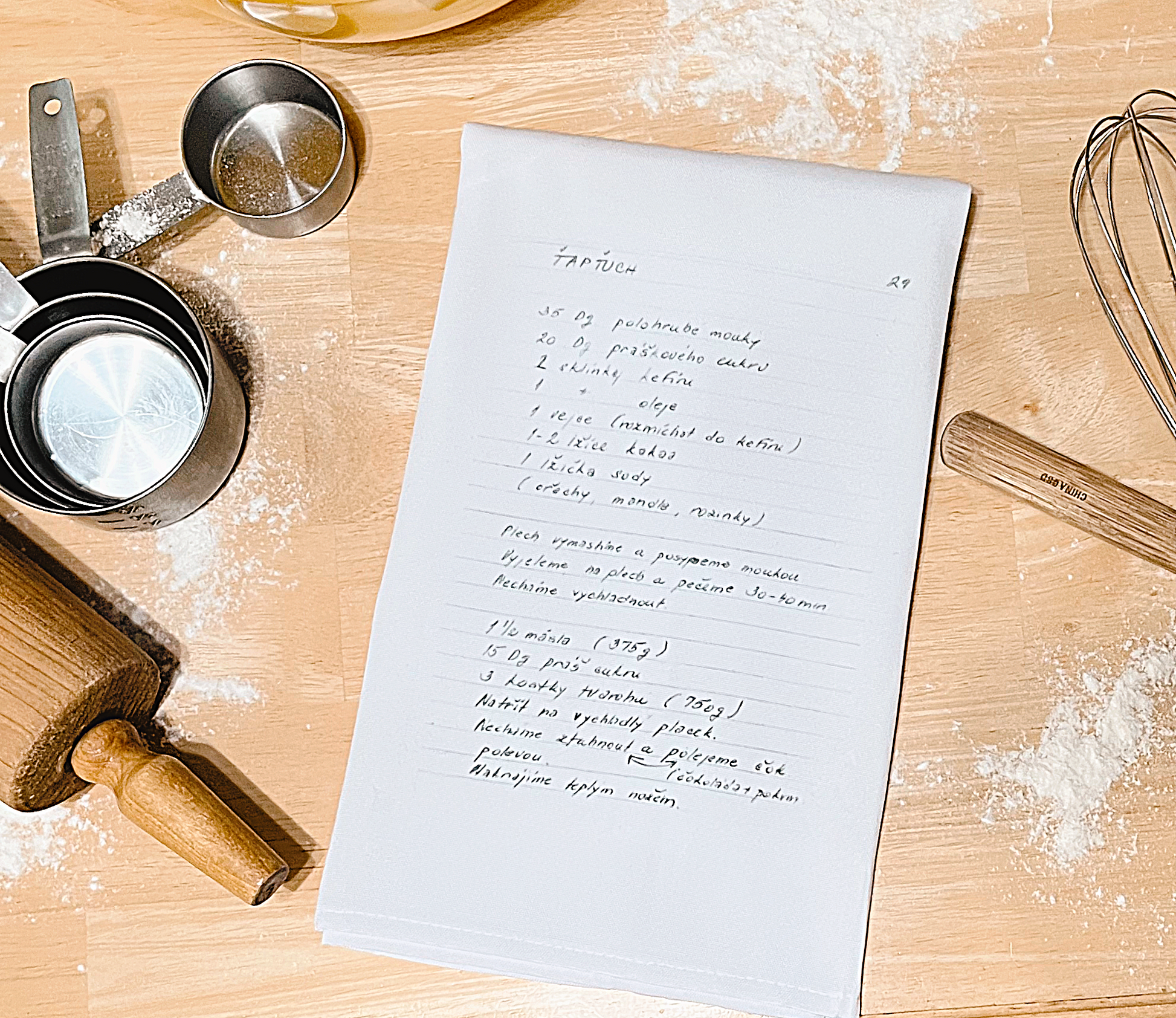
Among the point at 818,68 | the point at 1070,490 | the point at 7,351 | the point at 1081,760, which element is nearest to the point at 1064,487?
the point at 1070,490

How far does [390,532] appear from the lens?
1.73 ft

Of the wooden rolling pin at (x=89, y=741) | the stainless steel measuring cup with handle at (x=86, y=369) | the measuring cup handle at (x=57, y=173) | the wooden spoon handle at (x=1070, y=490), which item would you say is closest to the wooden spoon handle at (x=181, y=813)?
the wooden rolling pin at (x=89, y=741)

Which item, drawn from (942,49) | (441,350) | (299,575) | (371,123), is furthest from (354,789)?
(942,49)

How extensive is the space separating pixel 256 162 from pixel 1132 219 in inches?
Answer: 16.7

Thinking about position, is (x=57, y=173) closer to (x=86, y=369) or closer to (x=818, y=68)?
(x=86, y=369)

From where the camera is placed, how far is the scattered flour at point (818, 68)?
0.55 m

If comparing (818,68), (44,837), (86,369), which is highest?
(818,68)

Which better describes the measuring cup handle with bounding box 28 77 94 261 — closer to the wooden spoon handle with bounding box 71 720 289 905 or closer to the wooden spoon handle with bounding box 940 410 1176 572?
the wooden spoon handle with bounding box 71 720 289 905

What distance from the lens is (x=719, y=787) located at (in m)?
0.50

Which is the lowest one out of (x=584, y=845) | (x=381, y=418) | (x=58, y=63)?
(x=584, y=845)

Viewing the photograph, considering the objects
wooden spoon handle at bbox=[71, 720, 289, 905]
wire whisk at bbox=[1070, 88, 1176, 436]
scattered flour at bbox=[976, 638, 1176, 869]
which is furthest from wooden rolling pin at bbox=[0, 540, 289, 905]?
wire whisk at bbox=[1070, 88, 1176, 436]

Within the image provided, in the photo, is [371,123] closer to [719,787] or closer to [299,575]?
[299,575]

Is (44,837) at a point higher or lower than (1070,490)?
lower

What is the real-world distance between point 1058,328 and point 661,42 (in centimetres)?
24
